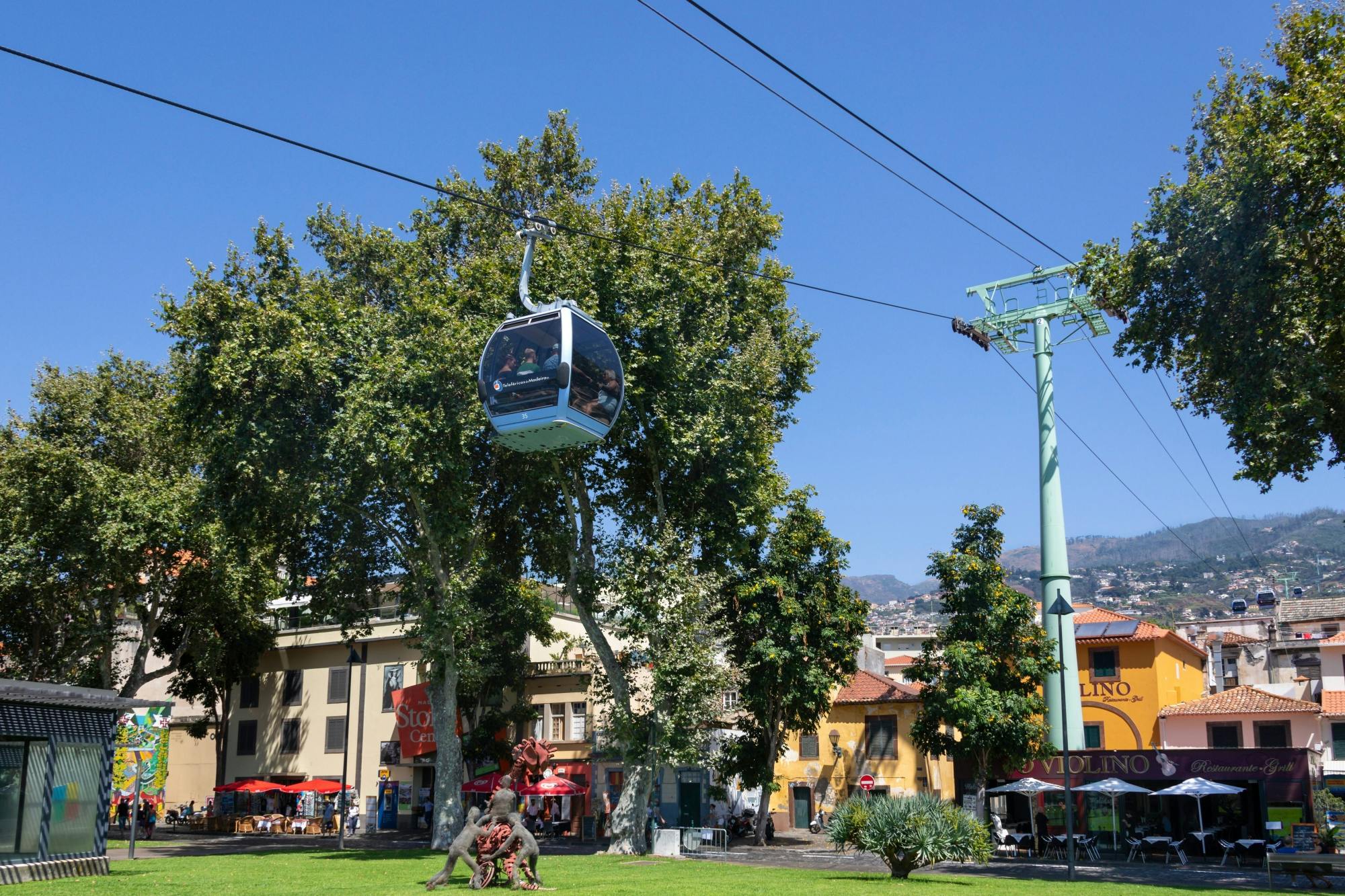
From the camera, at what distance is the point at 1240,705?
42.8 metres

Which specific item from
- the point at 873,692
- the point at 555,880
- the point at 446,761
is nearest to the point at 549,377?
the point at 555,880

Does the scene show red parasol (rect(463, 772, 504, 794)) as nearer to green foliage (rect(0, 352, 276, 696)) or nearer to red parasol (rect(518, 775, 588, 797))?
red parasol (rect(518, 775, 588, 797))

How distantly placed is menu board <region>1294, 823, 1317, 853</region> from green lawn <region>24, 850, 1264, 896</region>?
1088cm

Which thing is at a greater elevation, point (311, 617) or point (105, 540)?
point (105, 540)

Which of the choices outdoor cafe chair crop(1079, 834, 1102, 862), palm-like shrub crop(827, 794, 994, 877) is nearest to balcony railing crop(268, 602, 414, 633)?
palm-like shrub crop(827, 794, 994, 877)

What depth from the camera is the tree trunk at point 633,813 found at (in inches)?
1235

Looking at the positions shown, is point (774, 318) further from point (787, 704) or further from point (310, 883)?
point (310, 883)

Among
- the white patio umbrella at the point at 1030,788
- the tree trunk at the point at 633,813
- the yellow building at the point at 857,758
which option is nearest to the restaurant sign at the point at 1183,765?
the white patio umbrella at the point at 1030,788

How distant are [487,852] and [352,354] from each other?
699 inches

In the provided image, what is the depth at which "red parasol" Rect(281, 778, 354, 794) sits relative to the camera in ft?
166

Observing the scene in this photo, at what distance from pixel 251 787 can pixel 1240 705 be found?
43.0 meters

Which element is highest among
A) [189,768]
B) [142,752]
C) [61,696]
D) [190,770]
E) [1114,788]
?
[61,696]

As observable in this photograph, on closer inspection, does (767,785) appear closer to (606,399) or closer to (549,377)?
(606,399)

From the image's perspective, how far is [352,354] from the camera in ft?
105
